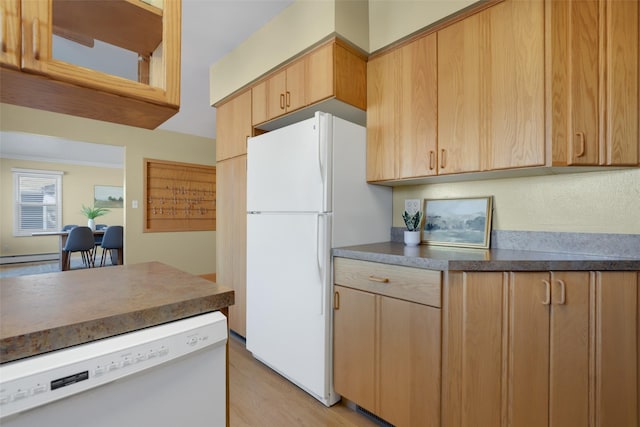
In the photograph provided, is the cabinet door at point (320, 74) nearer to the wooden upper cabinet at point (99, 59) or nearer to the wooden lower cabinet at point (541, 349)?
the wooden upper cabinet at point (99, 59)

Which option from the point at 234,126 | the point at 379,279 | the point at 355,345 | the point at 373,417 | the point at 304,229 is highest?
the point at 234,126

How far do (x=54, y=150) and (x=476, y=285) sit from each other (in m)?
7.71

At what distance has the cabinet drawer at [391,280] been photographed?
1316mm

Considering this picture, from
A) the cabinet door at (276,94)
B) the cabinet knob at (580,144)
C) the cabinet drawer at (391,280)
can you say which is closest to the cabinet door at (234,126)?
the cabinet door at (276,94)

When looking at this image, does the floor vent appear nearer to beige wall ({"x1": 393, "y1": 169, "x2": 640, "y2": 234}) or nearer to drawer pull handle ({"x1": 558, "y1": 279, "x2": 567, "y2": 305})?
drawer pull handle ({"x1": 558, "y1": 279, "x2": 567, "y2": 305})

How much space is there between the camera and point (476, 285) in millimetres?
1258

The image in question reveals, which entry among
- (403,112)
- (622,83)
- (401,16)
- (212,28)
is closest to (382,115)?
(403,112)

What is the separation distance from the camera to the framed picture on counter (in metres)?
1.75

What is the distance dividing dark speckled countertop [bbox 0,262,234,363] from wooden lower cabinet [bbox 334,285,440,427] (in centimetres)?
86

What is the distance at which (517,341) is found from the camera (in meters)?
1.22

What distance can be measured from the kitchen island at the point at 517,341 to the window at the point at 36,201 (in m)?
8.64

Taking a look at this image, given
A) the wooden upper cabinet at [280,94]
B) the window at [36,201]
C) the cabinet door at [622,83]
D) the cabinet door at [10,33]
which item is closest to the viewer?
the cabinet door at [10,33]

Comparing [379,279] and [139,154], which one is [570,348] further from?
[139,154]

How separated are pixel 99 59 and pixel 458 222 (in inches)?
76.9
